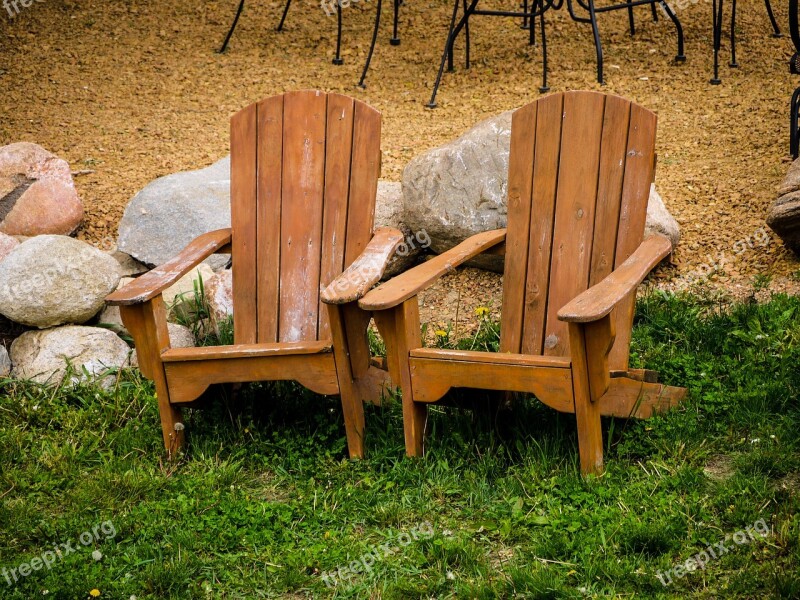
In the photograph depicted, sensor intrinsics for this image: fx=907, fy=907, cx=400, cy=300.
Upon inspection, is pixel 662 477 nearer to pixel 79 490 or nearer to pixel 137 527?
pixel 137 527

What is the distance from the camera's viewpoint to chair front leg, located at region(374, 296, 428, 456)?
8.68 ft

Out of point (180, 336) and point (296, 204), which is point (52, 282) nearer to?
point (180, 336)

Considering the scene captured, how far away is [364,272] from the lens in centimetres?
276

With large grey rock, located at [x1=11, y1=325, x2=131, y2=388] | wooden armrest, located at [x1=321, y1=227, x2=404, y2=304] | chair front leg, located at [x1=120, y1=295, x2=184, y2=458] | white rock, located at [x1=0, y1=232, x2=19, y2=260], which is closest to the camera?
wooden armrest, located at [x1=321, y1=227, x2=404, y2=304]

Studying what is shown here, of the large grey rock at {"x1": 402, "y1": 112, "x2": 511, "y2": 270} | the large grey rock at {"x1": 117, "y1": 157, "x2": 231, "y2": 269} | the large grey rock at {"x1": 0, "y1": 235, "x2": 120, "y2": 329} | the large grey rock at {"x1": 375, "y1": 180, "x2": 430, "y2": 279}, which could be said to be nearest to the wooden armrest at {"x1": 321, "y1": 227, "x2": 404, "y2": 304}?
the large grey rock at {"x1": 402, "y1": 112, "x2": 511, "y2": 270}

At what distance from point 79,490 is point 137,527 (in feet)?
1.05

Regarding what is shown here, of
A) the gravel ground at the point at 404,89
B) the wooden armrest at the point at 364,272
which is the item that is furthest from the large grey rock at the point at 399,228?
the wooden armrest at the point at 364,272

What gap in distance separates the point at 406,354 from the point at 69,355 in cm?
157

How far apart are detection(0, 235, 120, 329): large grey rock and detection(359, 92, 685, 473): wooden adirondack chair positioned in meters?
1.54

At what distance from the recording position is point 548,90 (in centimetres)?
570

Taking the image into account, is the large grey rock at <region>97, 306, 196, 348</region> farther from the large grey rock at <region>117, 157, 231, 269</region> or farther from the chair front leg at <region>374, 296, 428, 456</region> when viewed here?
the chair front leg at <region>374, 296, 428, 456</region>

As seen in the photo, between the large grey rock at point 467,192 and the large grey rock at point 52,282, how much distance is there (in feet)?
4.47

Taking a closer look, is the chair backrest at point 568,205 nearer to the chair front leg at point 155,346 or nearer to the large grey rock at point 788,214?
the large grey rock at point 788,214

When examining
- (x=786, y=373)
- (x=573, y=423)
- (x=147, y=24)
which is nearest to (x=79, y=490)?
(x=573, y=423)
